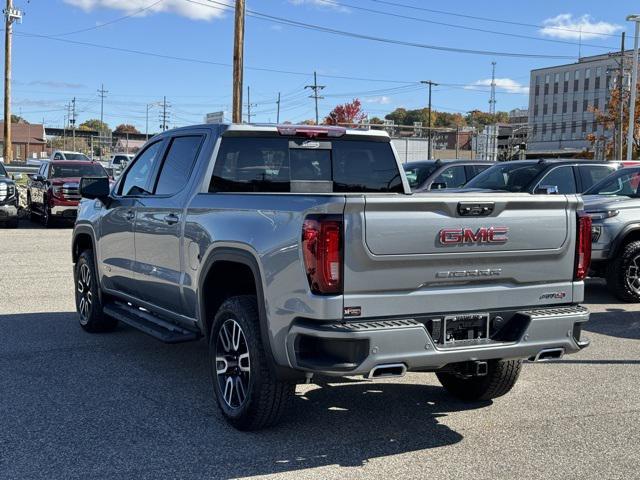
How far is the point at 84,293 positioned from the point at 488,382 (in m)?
4.51

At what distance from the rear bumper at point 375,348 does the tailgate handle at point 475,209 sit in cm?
70

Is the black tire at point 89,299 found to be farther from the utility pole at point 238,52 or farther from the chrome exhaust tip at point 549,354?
the utility pole at point 238,52

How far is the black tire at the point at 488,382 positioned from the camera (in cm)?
541

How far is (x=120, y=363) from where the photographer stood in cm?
664

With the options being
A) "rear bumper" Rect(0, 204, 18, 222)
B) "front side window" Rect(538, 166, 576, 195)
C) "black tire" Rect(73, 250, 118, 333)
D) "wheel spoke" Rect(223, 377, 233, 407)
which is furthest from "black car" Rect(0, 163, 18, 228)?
"wheel spoke" Rect(223, 377, 233, 407)

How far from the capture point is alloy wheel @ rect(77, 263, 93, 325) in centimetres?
784

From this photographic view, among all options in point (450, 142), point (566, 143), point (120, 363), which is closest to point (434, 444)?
point (120, 363)

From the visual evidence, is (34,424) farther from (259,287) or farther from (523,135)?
(523,135)

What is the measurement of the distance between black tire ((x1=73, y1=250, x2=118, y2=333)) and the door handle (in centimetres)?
205

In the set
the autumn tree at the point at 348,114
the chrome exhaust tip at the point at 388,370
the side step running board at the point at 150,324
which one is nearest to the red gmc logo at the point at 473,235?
the chrome exhaust tip at the point at 388,370

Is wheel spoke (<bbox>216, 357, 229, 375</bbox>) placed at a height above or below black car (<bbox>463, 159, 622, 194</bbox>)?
below

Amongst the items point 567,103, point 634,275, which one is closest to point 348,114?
point 567,103

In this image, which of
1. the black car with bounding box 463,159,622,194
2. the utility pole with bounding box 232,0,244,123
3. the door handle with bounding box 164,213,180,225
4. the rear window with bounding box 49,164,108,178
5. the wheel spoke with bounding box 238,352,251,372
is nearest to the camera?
the wheel spoke with bounding box 238,352,251,372

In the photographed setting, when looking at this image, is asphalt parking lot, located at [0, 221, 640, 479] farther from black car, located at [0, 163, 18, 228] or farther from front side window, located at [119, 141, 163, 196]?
black car, located at [0, 163, 18, 228]
